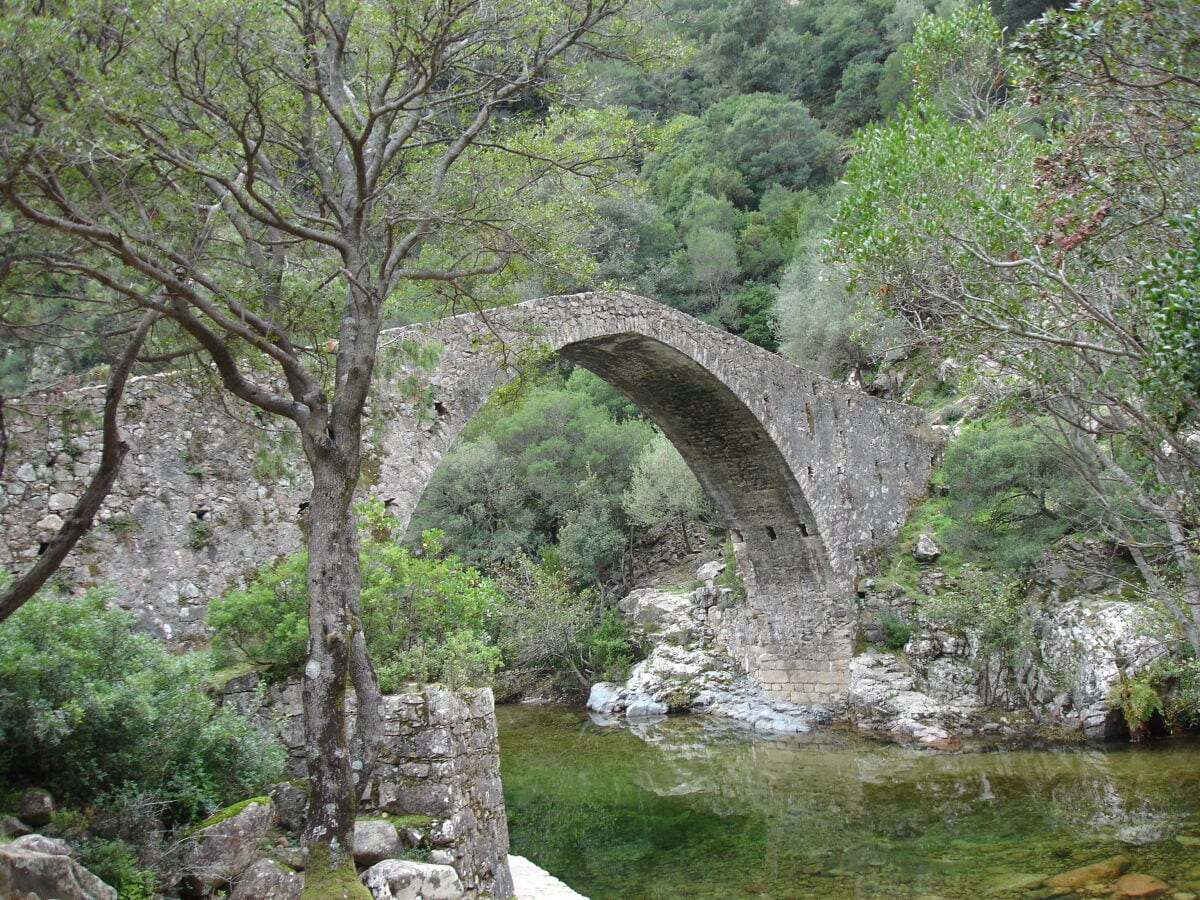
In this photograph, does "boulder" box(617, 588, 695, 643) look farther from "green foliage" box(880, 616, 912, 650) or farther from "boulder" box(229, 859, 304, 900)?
"boulder" box(229, 859, 304, 900)

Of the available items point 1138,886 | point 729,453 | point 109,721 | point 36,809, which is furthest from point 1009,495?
point 36,809

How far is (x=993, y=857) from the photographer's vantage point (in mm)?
8281

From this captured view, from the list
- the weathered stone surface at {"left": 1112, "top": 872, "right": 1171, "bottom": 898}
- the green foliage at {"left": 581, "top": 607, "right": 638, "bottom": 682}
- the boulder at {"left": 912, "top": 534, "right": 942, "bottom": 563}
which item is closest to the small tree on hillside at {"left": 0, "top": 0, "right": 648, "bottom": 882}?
the weathered stone surface at {"left": 1112, "top": 872, "right": 1171, "bottom": 898}

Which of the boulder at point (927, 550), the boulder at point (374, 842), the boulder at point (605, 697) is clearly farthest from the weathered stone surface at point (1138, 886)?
the boulder at point (605, 697)

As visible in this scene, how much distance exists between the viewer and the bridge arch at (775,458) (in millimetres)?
12609

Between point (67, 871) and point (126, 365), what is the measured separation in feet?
9.55

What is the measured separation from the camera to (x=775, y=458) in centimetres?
1494

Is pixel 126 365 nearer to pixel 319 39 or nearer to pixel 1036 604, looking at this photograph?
pixel 319 39

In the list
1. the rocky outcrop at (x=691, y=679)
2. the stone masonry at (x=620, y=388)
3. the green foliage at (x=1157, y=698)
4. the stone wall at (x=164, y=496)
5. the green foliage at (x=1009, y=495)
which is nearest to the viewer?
the stone wall at (x=164, y=496)

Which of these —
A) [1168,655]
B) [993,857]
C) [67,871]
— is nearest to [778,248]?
[1168,655]

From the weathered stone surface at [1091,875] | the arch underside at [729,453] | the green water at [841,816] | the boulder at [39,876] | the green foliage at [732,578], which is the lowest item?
the weathered stone surface at [1091,875]

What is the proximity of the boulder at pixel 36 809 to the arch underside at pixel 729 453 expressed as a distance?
8709 mm

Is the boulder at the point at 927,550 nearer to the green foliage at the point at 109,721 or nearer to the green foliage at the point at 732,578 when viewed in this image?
the green foliage at the point at 732,578

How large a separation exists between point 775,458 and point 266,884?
464 inches
